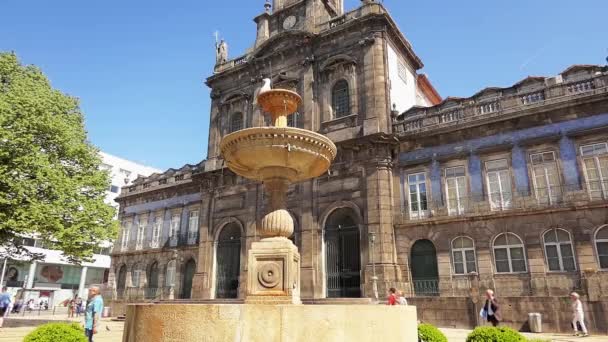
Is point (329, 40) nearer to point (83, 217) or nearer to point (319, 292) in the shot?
point (319, 292)

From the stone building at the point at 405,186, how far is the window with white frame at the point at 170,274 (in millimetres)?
89

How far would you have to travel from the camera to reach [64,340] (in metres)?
7.03

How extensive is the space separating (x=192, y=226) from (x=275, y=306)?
20366 mm

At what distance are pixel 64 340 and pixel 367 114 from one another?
1503cm

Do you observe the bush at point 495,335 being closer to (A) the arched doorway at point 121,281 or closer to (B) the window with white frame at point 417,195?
(B) the window with white frame at point 417,195

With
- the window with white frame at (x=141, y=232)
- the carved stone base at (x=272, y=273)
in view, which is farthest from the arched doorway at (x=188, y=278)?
the carved stone base at (x=272, y=273)

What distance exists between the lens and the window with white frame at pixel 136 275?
26.6 meters

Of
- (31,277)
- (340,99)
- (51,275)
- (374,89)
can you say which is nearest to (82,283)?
(51,275)

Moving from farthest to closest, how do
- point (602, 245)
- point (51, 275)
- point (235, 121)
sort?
point (51, 275) < point (235, 121) < point (602, 245)

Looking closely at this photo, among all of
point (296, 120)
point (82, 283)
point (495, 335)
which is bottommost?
point (495, 335)

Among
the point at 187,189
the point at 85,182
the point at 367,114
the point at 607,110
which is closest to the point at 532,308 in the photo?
the point at 607,110

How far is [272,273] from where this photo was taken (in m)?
7.86

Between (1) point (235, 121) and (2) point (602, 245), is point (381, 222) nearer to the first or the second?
(2) point (602, 245)

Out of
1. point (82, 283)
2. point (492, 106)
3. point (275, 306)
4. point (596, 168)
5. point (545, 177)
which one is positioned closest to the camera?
point (275, 306)
